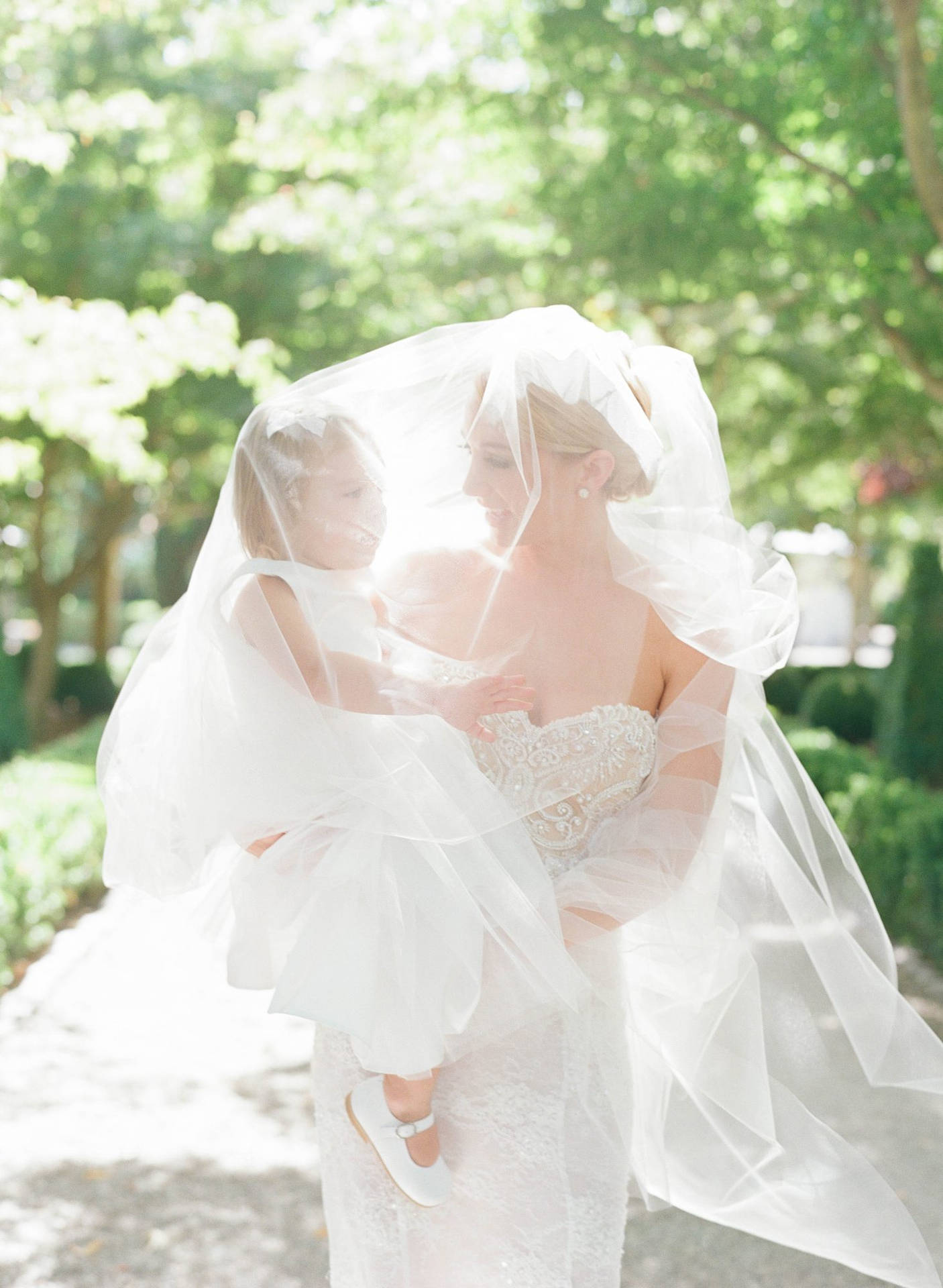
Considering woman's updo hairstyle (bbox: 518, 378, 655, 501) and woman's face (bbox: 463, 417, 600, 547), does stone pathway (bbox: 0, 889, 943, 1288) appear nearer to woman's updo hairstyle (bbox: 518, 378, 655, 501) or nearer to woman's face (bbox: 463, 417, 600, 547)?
woman's face (bbox: 463, 417, 600, 547)

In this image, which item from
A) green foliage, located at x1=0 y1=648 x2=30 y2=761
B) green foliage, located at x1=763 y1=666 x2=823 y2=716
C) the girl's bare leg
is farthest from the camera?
green foliage, located at x1=763 y1=666 x2=823 y2=716

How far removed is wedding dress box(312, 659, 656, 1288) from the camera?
2.40 m

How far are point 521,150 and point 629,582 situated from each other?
8.94 metres

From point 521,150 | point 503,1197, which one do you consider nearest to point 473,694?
point 503,1197

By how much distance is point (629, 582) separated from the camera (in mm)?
2518

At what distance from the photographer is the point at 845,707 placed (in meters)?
15.8

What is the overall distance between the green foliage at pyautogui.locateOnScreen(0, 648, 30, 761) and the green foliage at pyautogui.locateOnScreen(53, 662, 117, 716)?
5551 mm

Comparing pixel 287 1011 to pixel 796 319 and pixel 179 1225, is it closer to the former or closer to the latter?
pixel 179 1225

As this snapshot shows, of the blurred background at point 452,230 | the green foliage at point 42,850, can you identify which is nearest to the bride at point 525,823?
the blurred background at point 452,230

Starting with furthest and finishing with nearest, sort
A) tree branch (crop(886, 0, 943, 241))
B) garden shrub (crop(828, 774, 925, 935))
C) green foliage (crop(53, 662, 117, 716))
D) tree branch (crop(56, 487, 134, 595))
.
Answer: green foliage (crop(53, 662, 117, 716))
tree branch (crop(56, 487, 134, 595))
garden shrub (crop(828, 774, 925, 935))
tree branch (crop(886, 0, 943, 241))

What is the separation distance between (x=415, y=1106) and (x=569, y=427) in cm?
123

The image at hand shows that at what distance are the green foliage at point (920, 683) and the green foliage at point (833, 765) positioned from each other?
1.21m

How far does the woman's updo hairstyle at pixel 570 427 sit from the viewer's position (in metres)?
2.35

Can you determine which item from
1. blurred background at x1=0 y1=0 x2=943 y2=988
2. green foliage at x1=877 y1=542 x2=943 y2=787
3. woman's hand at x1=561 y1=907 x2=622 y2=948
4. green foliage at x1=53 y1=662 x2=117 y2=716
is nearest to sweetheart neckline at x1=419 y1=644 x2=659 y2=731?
woman's hand at x1=561 y1=907 x2=622 y2=948
